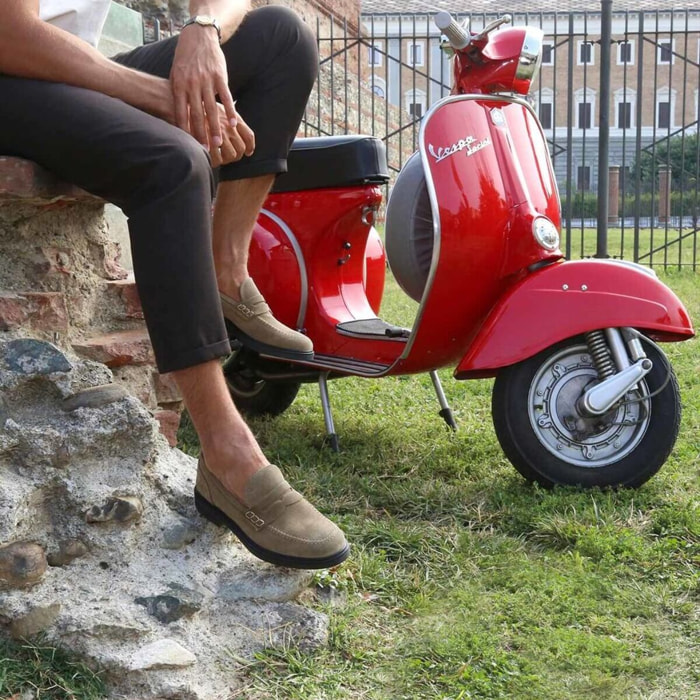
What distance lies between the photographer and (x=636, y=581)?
6.62 ft

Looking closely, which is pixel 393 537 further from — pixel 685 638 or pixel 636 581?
pixel 685 638

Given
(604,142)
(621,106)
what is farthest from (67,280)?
(621,106)

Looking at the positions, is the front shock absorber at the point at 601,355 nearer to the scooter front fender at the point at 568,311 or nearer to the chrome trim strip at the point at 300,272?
the scooter front fender at the point at 568,311

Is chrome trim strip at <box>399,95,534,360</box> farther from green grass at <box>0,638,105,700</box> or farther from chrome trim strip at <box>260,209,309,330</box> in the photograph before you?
green grass at <box>0,638,105,700</box>

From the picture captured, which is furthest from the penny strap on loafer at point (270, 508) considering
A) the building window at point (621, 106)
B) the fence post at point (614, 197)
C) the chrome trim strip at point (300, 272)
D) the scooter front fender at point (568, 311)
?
the building window at point (621, 106)

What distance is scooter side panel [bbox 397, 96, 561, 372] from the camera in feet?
8.29

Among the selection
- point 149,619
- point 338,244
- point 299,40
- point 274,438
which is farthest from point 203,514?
point 338,244

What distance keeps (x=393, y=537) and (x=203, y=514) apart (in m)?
0.51

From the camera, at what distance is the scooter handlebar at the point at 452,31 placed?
2.54m

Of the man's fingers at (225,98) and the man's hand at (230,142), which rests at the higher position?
the man's fingers at (225,98)

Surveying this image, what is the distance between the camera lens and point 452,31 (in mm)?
→ 2582

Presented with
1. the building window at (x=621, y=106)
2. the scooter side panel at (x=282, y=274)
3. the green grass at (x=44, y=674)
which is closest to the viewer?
the green grass at (x=44, y=674)

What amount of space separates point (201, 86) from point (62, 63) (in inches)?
9.6

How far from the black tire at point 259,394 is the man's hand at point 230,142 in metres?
1.35
